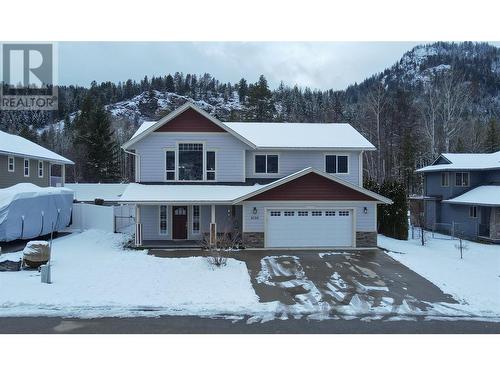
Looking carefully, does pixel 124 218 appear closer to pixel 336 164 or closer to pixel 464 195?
pixel 336 164

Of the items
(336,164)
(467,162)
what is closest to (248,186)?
(336,164)

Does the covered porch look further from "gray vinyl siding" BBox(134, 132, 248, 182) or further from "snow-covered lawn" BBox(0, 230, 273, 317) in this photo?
"snow-covered lawn" BBox(0, 230, 273, 317)

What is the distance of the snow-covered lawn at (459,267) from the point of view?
10977 millimetres

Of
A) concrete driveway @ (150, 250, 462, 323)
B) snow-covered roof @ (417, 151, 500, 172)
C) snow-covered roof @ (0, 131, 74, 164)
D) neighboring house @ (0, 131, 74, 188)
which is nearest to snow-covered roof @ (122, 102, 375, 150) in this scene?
concrete driveway @ (150, 250, 462, 323)

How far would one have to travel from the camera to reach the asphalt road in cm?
827

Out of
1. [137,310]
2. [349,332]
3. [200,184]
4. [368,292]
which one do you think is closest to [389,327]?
[349,332]

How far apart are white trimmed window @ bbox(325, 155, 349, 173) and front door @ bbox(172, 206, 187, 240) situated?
806 centimetres

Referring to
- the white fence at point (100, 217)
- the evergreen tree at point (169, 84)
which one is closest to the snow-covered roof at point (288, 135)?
the white fence at point (100, 217)

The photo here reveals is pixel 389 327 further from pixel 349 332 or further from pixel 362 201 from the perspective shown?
pixel 362 201

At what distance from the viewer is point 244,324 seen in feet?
28.5

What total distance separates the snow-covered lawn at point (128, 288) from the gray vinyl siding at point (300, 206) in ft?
11.0

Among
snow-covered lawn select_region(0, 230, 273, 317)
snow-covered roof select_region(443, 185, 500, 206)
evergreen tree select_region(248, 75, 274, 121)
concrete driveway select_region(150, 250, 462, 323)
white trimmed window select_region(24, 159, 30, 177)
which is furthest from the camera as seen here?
evergreen tree select_region(248, 75, 274, 121)

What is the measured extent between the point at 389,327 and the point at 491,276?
7379 mm

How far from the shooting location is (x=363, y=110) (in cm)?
4447
